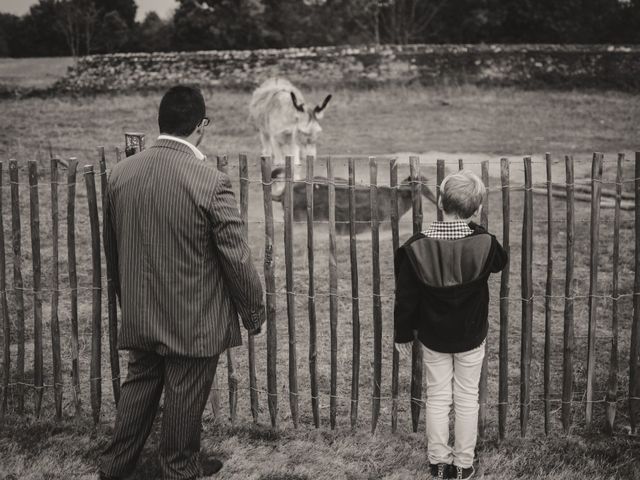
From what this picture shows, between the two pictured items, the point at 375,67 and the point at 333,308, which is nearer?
the point at 333,308

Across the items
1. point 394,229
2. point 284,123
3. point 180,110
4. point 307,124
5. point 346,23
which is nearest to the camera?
point 180,110

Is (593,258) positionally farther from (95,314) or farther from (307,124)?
(307,124)

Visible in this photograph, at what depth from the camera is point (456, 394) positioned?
11.3ft

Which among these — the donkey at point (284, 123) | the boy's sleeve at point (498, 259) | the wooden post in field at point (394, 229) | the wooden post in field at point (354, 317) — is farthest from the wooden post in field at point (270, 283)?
the donkey at point (284, 123)

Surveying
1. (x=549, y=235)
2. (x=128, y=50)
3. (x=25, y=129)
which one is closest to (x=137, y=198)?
(x=549, y=235)

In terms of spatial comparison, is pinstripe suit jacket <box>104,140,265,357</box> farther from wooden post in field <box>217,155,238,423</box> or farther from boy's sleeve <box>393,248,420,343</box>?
wooden post in field <box>217,155,238,423</box>

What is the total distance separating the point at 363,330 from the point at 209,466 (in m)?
2.42

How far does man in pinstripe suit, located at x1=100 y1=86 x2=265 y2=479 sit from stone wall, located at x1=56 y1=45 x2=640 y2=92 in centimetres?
1732

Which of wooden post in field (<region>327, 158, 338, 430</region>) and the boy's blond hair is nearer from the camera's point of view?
the boy's blond hair

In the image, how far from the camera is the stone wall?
1997cm

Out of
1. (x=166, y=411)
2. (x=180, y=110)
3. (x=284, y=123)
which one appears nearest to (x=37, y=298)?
(x=166, y=411)

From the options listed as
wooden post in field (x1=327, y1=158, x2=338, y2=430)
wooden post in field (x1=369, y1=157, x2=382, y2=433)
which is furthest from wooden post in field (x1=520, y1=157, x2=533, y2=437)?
wooden post in field (x1=327, y1=158, x2=338, y2=430)

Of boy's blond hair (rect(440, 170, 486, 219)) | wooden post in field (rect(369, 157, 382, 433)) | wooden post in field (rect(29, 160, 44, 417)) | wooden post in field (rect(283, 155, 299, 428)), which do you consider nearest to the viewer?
boy's blond hair (rect(440, 170, 486, 219))

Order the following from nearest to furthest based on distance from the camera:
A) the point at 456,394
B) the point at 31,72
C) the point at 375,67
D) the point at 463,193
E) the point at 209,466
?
the point at 463,193 → the point at 456,394 → the point at 209,466 → the point at 31,72 → the point at 375,67
